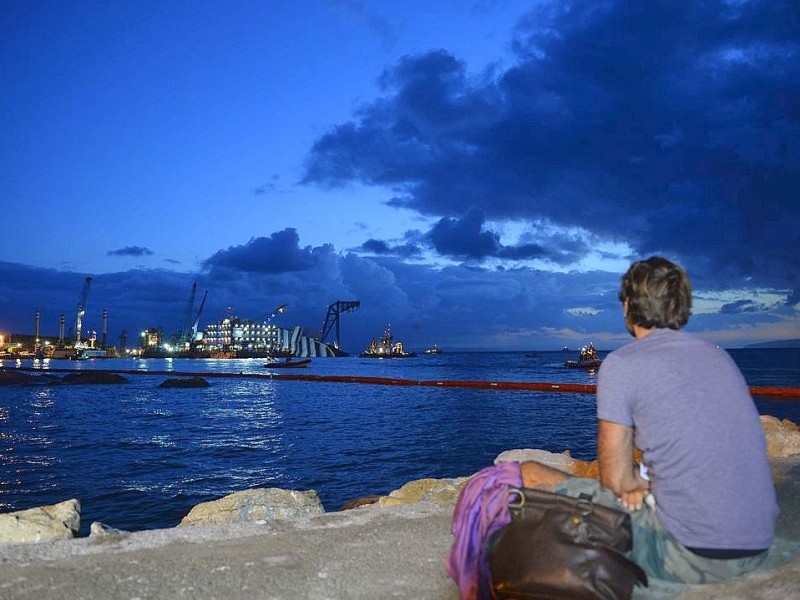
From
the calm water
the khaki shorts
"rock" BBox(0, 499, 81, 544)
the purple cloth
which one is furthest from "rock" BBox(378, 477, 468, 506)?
the khaki shorts

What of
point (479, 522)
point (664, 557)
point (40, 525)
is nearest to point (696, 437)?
point (664, 557)

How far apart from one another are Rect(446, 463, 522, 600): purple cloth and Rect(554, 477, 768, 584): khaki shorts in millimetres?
231

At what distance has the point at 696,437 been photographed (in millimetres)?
2172

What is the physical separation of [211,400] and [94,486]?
24967 millimetres

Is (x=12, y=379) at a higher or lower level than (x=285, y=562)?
lower

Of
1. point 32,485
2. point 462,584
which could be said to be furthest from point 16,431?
point 462,584

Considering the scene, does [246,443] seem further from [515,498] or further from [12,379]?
[12,379]

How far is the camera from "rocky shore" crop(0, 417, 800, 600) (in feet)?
10.1

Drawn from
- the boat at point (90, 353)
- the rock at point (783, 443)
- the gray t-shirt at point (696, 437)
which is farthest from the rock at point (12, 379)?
the boat at point (90, 353)

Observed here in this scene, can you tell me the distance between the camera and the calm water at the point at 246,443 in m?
12.5

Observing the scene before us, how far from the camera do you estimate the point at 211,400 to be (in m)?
37.3

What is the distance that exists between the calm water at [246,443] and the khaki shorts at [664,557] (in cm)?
950

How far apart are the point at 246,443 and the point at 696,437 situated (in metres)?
19.3

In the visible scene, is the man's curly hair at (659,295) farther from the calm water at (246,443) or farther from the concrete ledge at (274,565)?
the calm water at (246,443)
